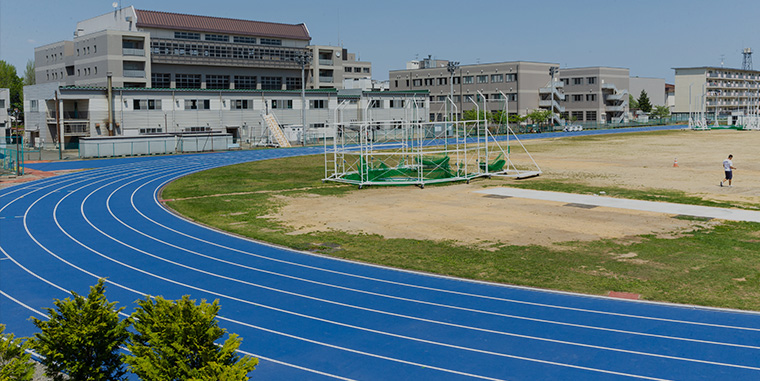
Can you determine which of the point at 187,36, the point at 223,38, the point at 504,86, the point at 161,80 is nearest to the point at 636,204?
the point at 161,80

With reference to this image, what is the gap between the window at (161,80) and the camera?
9500 centimetres

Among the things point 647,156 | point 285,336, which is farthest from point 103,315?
point 647,156

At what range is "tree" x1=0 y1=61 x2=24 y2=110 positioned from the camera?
5940 inches

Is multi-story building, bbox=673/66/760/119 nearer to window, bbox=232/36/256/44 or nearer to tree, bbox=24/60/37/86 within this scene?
window, bbox=232/36/256/44

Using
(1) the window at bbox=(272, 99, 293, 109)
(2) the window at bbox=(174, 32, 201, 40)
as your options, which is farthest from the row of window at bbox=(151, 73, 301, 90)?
(1) the window at bbox=(272, 99, 293, 109)

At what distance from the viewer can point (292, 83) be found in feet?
363

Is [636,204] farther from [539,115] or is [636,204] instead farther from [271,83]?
[539,115]

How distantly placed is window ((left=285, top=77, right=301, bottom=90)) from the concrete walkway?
78.0m

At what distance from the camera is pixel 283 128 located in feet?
282

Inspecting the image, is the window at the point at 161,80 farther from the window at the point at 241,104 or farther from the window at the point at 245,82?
the window at the point at 241,104

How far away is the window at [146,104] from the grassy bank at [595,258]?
49569 mm

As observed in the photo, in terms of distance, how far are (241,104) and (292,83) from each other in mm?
27929

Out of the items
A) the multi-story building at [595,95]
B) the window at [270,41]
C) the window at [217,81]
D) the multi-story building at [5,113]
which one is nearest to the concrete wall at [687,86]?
the multi-story building at [595,95]

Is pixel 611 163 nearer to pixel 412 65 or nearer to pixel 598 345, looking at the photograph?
pixel 598 345
